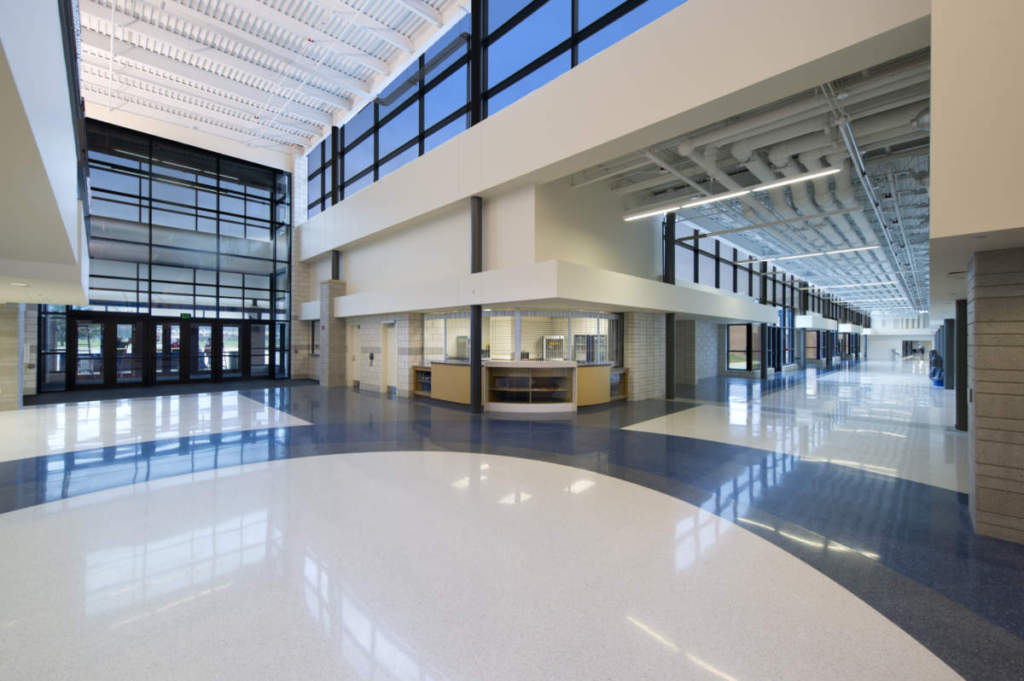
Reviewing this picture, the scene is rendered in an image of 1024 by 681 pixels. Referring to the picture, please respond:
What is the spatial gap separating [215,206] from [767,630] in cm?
2089

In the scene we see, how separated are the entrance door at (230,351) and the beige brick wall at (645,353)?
15.1 metres

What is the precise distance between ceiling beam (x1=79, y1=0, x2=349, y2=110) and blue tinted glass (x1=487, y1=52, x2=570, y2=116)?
22.7ft

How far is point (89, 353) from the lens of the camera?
14.1 meters

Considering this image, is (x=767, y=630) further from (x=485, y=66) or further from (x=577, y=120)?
(x=485, y=66)

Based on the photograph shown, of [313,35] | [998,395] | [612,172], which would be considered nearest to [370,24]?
[313,35]

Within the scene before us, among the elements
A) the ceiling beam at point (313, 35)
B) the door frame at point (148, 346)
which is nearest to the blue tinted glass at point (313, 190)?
the door frame at point (148, 346)

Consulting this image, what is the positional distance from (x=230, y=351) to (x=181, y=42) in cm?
1055

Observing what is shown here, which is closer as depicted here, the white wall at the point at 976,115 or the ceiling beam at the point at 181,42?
the white wall at the point at 976,115

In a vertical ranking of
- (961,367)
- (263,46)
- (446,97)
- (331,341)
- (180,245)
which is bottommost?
(961,367)

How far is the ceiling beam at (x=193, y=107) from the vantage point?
42.5 feet

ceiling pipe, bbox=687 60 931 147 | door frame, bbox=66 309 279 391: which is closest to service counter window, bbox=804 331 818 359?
ceiling pipe, bbox=687 60 931 147

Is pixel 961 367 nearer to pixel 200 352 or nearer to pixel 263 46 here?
pixel 263 46

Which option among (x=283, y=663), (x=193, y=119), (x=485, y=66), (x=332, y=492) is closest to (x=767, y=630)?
(x=283, y=663)

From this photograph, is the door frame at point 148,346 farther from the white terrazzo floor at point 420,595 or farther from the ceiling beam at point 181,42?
the white terrazzo floor at point 420,595
